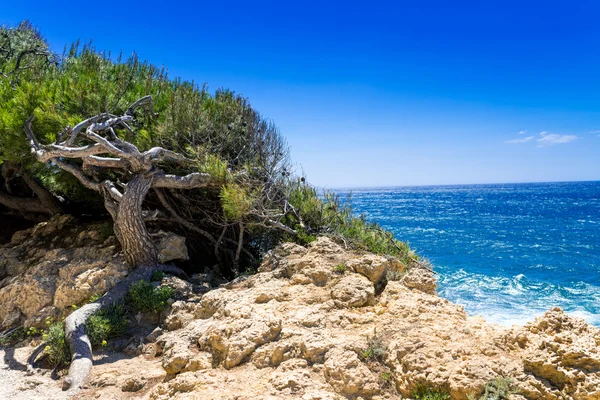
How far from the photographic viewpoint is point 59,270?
30.3 ft

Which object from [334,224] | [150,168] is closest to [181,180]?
[150,168]

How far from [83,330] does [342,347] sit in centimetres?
463

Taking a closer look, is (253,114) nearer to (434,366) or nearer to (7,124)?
(7,124)

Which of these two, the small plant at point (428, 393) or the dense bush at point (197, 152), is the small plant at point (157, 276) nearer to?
the dense bush at point (197, 152)

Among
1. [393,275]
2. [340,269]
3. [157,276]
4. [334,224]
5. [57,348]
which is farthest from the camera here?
[334,224]

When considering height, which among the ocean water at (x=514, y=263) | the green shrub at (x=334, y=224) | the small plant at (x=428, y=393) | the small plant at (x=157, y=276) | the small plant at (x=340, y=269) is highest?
the green shrub at (x=334, y=224)

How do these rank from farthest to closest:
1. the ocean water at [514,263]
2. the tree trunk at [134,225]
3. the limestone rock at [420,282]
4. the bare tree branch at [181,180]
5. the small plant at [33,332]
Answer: the ocean water at [514,263] → the bare tree branch at [181,180] → the tree trunk at [134,225] → the small plant at [33,332] → the limestone rock at [420,282]

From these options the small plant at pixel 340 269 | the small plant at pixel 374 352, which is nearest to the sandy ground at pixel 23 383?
the small plant at pixel 374 352

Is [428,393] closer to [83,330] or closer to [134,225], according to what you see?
[83,330]

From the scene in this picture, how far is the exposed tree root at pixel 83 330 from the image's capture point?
603 cm

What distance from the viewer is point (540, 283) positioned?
20344 mm

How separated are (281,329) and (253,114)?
7.62m

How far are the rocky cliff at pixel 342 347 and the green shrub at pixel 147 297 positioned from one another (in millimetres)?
438

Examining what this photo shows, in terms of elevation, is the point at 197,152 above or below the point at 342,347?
above
